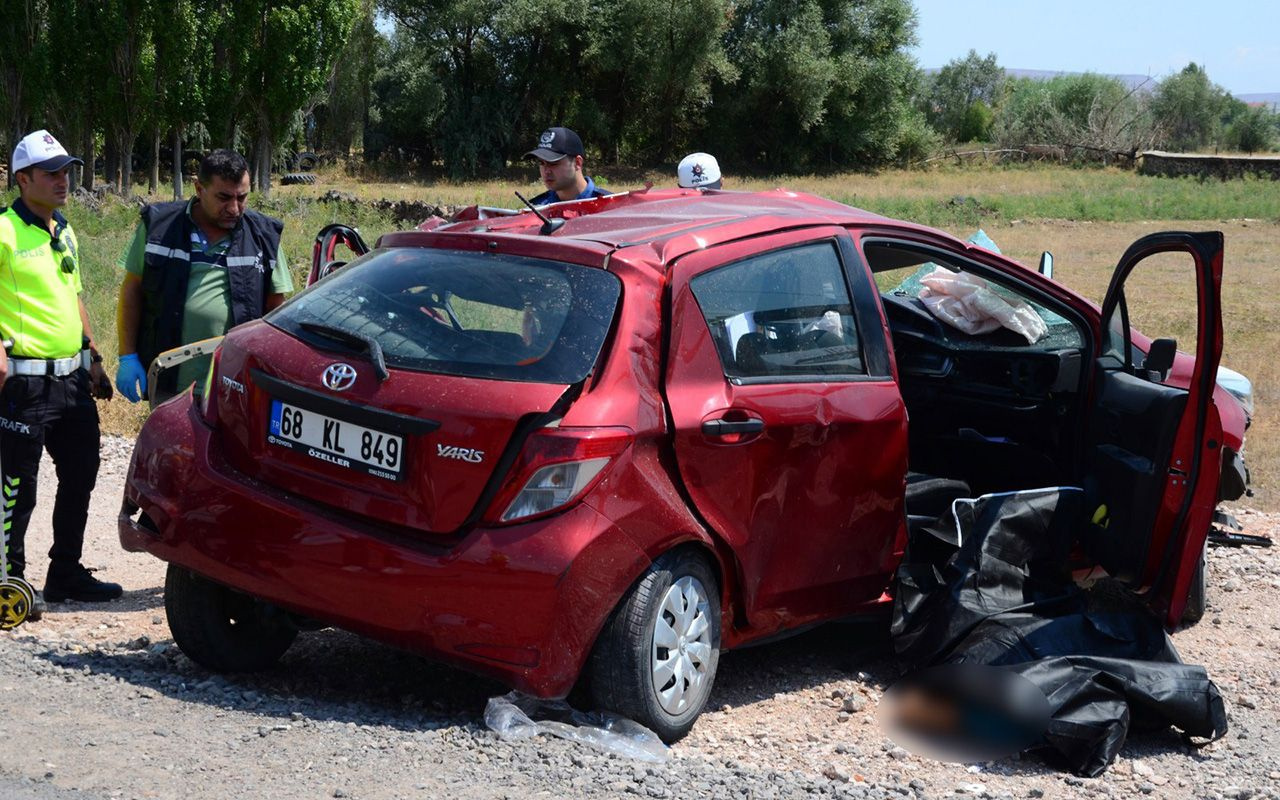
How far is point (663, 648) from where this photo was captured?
4.15m

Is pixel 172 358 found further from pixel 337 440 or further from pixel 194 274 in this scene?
pixel 337 440

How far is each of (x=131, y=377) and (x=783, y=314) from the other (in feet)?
9.58

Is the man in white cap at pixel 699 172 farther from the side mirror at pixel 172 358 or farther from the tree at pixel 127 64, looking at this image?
the tree at pixel 127 64

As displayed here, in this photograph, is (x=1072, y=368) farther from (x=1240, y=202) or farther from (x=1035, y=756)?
(x=1240, y=202)

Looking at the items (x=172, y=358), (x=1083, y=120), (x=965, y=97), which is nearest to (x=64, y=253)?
(x=172, y=358)

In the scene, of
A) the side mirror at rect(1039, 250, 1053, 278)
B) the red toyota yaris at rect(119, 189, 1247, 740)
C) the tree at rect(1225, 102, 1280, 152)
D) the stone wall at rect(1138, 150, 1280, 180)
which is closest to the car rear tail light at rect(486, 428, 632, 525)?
the red toyota yaris at rect(119, 189, 1247, 740)

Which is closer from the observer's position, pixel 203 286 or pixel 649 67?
pixel 203 286

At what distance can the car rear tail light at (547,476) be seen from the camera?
384 centimetres

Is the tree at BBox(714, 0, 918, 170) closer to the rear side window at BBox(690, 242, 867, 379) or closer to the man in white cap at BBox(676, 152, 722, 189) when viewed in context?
the man in white cap at BBox(676, 152, 722, 189)

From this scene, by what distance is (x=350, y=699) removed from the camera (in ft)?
14.9

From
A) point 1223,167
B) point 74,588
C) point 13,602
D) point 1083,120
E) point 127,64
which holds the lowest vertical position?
point 74,588

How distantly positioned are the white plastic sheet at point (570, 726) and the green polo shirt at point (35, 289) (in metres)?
2.64

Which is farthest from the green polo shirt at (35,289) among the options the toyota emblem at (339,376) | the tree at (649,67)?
the tree at (649,67)

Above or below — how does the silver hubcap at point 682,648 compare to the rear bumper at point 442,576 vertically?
below
